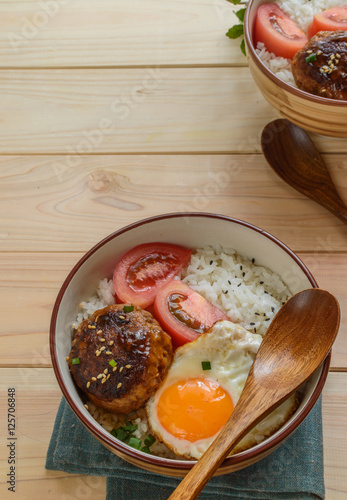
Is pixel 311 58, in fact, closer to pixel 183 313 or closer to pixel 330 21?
pixel 330 21

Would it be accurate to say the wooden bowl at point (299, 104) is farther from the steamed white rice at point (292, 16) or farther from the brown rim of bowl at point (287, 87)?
the steamed white rice at point (292, 16)

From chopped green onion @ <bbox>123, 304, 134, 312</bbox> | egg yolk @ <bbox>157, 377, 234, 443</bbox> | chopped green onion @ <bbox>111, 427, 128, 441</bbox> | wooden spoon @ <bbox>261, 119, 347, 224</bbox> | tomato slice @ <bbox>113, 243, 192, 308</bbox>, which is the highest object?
wooden spoon @ <bbox>261, 119, 347, 224</bbox>

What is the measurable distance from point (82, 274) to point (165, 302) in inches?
13.1

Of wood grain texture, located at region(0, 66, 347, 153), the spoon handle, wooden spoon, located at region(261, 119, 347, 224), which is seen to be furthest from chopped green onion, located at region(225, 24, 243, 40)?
the spoon handle

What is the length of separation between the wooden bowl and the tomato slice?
75 centimetres

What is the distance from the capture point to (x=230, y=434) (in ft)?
5.34

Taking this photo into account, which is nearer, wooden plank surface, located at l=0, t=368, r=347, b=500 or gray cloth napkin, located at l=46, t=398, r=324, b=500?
gray cloth napkin, located at l=46, t=398, r=324, b=500

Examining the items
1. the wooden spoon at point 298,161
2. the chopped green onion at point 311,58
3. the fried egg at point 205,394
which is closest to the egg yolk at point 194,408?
the fried egg at point 205,394

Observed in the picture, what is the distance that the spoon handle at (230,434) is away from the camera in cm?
153

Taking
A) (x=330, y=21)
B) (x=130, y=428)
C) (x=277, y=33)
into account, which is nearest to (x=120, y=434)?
(x=130, y=428)

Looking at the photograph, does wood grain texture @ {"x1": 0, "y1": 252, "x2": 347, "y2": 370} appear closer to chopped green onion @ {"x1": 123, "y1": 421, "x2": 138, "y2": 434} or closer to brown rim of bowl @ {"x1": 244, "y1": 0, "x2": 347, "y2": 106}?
chopped green onion @ {"x1": 123, "y1": 421, "x2": 138, "y2": 434}

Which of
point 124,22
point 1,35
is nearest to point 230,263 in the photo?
point 124,22

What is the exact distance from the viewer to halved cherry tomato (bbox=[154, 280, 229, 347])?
6.68 feet

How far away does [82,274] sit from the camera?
2080 mm
